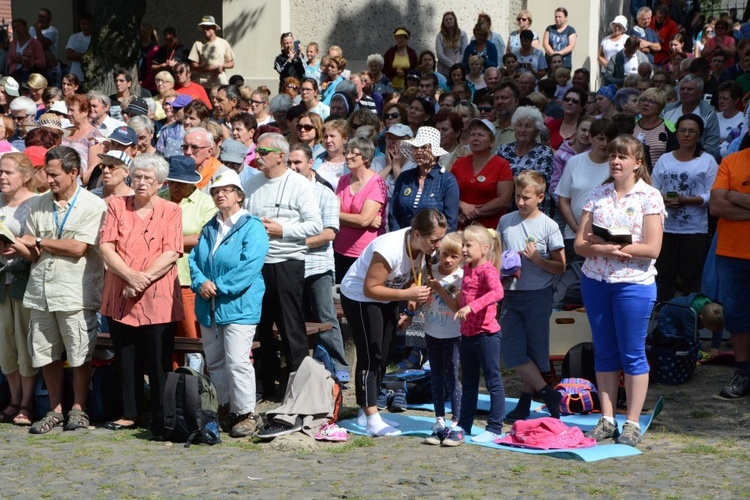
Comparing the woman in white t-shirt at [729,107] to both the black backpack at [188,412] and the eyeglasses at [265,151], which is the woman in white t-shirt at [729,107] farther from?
the black backpack at [188,412]

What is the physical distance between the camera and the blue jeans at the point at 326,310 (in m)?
8.76

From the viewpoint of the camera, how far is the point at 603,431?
A: 729cm

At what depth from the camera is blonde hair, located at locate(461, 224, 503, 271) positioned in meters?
7.23

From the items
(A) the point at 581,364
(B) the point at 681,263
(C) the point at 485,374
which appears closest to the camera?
(C) the point at 485,374

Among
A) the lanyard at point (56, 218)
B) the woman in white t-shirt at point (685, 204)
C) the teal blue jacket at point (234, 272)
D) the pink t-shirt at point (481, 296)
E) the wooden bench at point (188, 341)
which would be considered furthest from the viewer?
the woman in white t-shirt at point (685, 204)

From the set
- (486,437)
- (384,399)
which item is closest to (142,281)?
(384,399)

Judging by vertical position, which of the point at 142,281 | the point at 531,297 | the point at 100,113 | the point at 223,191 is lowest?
the point at 531,297

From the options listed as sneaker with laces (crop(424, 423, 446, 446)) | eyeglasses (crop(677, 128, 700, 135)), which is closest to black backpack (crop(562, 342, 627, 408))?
sneaker with laces (crop(424, 423, 446, 446))

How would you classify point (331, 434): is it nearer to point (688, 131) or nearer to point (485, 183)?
point (485, 183)

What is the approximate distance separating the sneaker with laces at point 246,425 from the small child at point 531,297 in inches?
68.8

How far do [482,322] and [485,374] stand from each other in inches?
14.6

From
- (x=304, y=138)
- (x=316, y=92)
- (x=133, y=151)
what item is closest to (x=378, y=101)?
(x=316, y=92)

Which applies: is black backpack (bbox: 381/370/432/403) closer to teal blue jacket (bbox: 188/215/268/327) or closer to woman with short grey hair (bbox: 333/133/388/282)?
woman with short grey hair (bbox: 333/133/388/282)

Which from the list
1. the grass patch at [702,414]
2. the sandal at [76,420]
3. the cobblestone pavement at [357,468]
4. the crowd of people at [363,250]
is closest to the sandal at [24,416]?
the crowd of people at [363,250]
